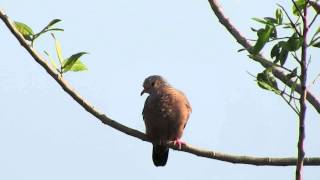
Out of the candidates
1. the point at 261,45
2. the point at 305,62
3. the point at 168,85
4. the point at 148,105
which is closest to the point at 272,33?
the point at 261,45

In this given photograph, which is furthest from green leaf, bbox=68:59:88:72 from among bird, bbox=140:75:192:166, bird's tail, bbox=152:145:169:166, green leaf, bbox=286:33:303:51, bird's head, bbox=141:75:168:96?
bird's head, bbox=141:75:168:96

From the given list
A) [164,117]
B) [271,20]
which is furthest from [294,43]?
[164,117]

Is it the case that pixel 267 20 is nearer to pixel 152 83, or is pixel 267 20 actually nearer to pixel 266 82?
pixel 266 82

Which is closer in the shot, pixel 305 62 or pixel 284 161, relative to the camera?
pixel 305 62

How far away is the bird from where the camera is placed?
7266mm

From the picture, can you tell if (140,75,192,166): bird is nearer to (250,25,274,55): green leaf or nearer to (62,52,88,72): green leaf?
(62,52,88,72): green leaf

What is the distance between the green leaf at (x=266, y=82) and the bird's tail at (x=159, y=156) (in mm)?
4563

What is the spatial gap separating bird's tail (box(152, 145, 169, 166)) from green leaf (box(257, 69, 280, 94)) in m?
4.56

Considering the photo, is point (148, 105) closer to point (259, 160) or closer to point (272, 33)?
point (259, 160)

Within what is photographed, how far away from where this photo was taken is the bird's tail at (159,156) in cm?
795

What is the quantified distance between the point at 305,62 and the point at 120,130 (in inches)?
81.4

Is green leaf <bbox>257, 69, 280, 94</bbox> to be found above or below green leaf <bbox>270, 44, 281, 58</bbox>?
below

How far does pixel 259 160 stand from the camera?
434 centimetres

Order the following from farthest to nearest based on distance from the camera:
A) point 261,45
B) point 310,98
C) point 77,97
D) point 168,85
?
1. point 168,85
2. point 77,97
3. point 310,98
4. point 261,45
